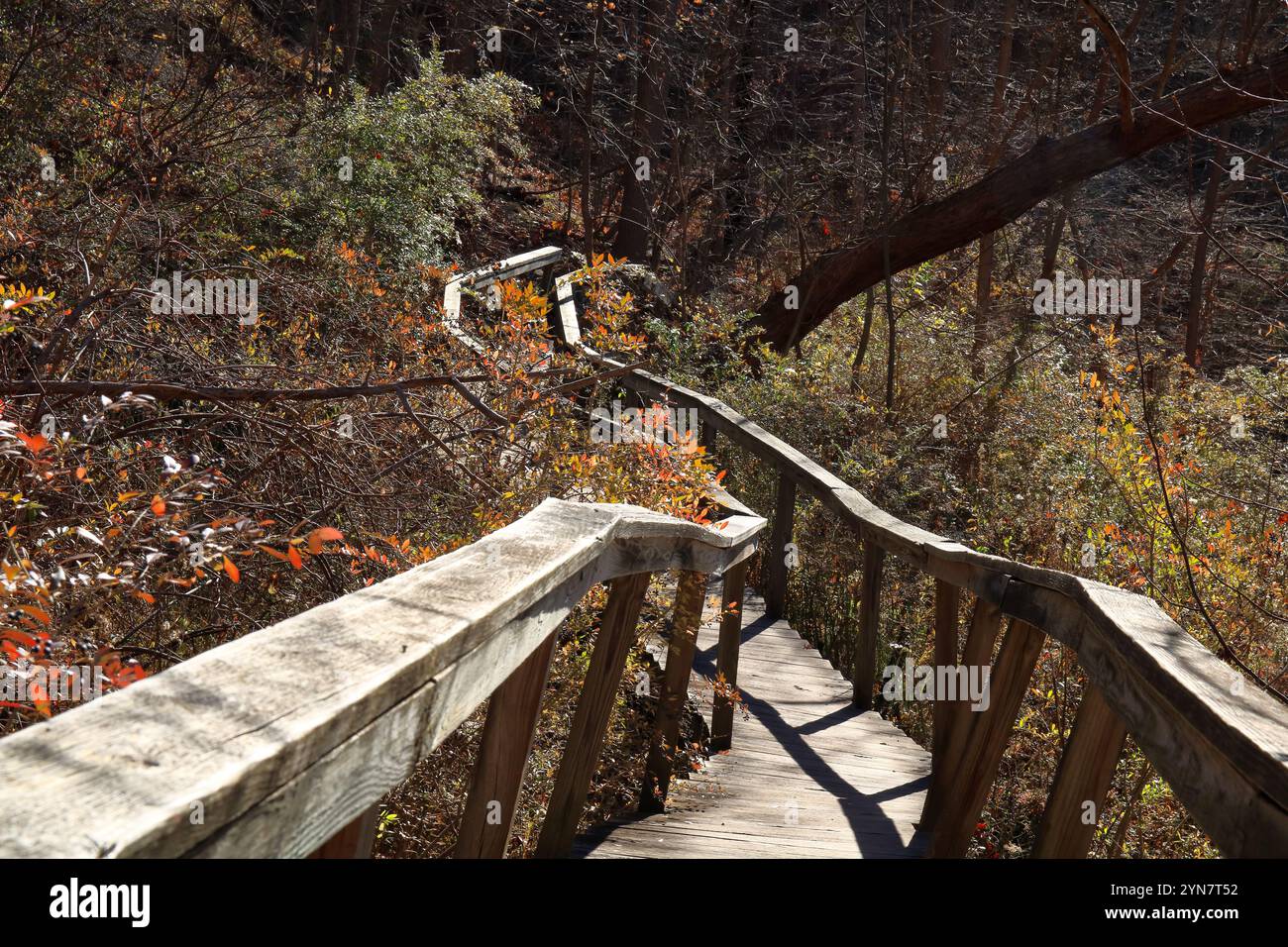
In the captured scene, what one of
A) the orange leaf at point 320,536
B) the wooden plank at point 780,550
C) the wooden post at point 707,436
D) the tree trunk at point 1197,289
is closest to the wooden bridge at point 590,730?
the orange leaf at point 320,536

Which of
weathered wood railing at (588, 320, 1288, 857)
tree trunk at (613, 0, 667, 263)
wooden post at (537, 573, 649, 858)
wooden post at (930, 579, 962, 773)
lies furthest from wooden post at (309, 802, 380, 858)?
tree trunk at (613, 0, 667, 263)

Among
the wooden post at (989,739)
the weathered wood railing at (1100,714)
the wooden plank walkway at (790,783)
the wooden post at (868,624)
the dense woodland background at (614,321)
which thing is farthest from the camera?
the wooden post at (868,624)

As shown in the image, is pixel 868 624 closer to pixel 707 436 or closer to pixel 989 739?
pixel 989 739

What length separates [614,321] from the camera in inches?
225

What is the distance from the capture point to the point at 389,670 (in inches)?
51.8

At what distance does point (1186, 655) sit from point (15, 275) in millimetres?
6776

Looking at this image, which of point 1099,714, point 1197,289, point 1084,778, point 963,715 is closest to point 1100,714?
point 1099,714

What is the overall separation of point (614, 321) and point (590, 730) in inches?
119

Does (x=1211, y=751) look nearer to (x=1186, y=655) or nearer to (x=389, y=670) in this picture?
(x=1186, y=655)

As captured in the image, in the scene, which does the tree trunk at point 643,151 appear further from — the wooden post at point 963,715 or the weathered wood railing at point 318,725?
the weathered wood railing at point 318,725

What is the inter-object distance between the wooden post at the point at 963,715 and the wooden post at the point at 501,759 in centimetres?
177

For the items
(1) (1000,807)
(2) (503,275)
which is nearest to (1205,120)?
(2) (503,275)

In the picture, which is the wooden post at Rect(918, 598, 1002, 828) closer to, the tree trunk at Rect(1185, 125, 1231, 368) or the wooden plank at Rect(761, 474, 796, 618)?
the wooden plank at Rect(761, 474, 796, 618)

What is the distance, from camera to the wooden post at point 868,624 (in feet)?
19.4
